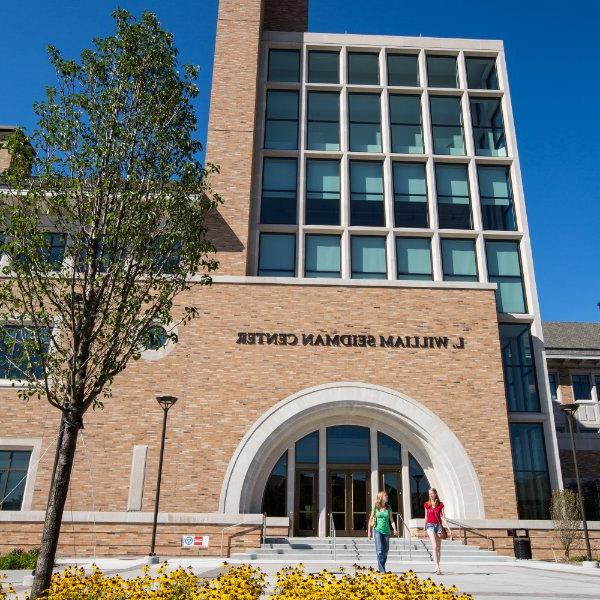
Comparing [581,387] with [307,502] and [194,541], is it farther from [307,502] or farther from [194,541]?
[194,541]

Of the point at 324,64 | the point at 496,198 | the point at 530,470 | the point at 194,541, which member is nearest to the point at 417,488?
the point at 530,470

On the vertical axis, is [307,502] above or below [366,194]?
below

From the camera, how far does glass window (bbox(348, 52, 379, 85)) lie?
29.7 metres

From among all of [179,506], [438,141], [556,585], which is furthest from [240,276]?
[556,585]

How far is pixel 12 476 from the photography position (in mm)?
18422

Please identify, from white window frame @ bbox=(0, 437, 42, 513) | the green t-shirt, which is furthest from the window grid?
the green t-shirt

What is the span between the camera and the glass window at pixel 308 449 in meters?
20.3

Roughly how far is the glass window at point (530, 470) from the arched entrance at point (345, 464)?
324 cm

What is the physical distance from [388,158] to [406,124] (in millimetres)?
2713

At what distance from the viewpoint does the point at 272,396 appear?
762 inches

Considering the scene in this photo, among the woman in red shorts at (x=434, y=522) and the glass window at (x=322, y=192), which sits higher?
the glass window at (x=322, y=192)

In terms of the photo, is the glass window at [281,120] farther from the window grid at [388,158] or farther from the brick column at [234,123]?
the brick column at [234,123]

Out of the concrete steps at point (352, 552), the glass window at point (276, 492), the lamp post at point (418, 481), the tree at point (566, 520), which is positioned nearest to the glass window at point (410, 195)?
the lamp post at point (418, 481)

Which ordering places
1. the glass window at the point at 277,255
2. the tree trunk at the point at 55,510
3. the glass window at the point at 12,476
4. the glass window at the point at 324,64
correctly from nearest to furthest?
the tree trunk at the point at 55,510 → the glass window at the point at 12,476 → the glass window at the point at 277,255 → the glass window at the point at 324,64
